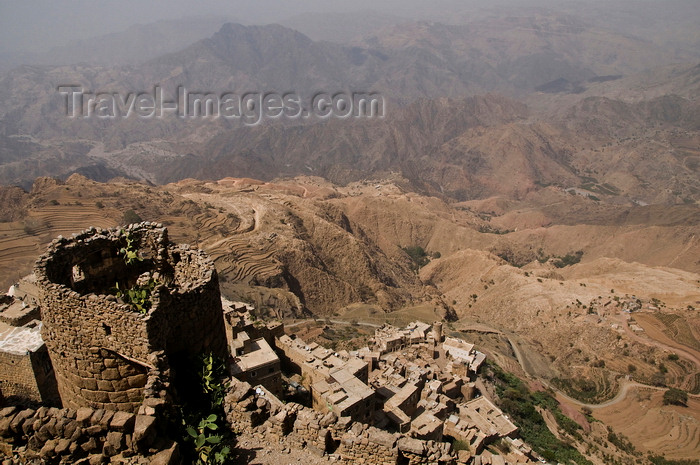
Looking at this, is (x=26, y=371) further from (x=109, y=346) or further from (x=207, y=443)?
(x=207, y=443)

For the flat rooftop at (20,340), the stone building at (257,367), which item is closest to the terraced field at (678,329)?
the stone building at (257,367)

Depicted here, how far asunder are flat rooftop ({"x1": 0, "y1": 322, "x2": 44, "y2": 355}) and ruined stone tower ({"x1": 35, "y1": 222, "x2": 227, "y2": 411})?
3.96m

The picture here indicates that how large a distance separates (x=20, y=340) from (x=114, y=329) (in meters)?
6.71

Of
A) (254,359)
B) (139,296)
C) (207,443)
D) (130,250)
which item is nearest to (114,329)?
(139,296)

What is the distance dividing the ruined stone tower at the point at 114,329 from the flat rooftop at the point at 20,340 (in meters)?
3.96

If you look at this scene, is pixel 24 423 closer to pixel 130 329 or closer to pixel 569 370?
pixel 130 329

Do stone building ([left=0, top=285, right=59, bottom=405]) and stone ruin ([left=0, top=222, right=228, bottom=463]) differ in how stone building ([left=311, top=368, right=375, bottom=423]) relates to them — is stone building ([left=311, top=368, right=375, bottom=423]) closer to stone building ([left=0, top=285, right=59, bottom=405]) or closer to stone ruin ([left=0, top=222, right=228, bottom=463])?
stone building ([left=0, top=285, right=59, bottom=405])

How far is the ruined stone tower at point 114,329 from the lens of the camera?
641 centimetres

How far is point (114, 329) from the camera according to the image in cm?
639

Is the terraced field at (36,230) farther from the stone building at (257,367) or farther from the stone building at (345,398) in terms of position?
the stone building at (345,398)

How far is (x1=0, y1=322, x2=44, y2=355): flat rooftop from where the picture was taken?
417 inches

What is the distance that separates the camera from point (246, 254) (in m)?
51.0

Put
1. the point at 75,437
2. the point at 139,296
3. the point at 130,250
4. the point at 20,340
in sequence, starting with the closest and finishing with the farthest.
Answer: the point at 75,437
the point at 139,296
the point at 130,250
the point at 20,340

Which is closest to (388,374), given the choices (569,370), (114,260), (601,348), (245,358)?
(245,358)
